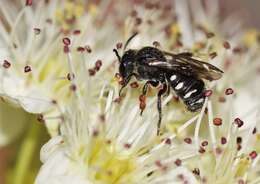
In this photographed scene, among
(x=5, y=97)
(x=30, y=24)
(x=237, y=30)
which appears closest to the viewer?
(x=5, y=97)

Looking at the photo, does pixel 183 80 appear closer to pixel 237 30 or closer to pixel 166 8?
pixel 166 8

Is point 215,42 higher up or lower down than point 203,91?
higher up

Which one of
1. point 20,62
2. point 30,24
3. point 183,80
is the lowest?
point 183,80

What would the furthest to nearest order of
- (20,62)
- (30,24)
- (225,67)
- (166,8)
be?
(166,8), (225,67), (30,24), (20,62)

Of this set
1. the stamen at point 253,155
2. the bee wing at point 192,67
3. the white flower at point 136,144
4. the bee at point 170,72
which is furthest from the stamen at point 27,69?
the stamen at point 253,155

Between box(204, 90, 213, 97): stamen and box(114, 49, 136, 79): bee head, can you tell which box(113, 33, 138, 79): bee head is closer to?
box(114, 49, 136, 79): bee head

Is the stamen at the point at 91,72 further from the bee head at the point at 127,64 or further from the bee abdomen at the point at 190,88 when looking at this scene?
the bee abdomen at the point at 190,88

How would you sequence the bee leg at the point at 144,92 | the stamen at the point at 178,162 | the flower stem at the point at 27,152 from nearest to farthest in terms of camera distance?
the stamen at the point at 178,162 < the bee leg at the point at 144,92 < the flower stem at the point at 27,152

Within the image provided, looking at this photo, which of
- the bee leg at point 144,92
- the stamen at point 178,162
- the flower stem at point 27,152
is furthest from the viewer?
A: the flower stem at point 27,152

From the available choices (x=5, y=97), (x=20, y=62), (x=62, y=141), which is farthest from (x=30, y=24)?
(x=62, y=141)
